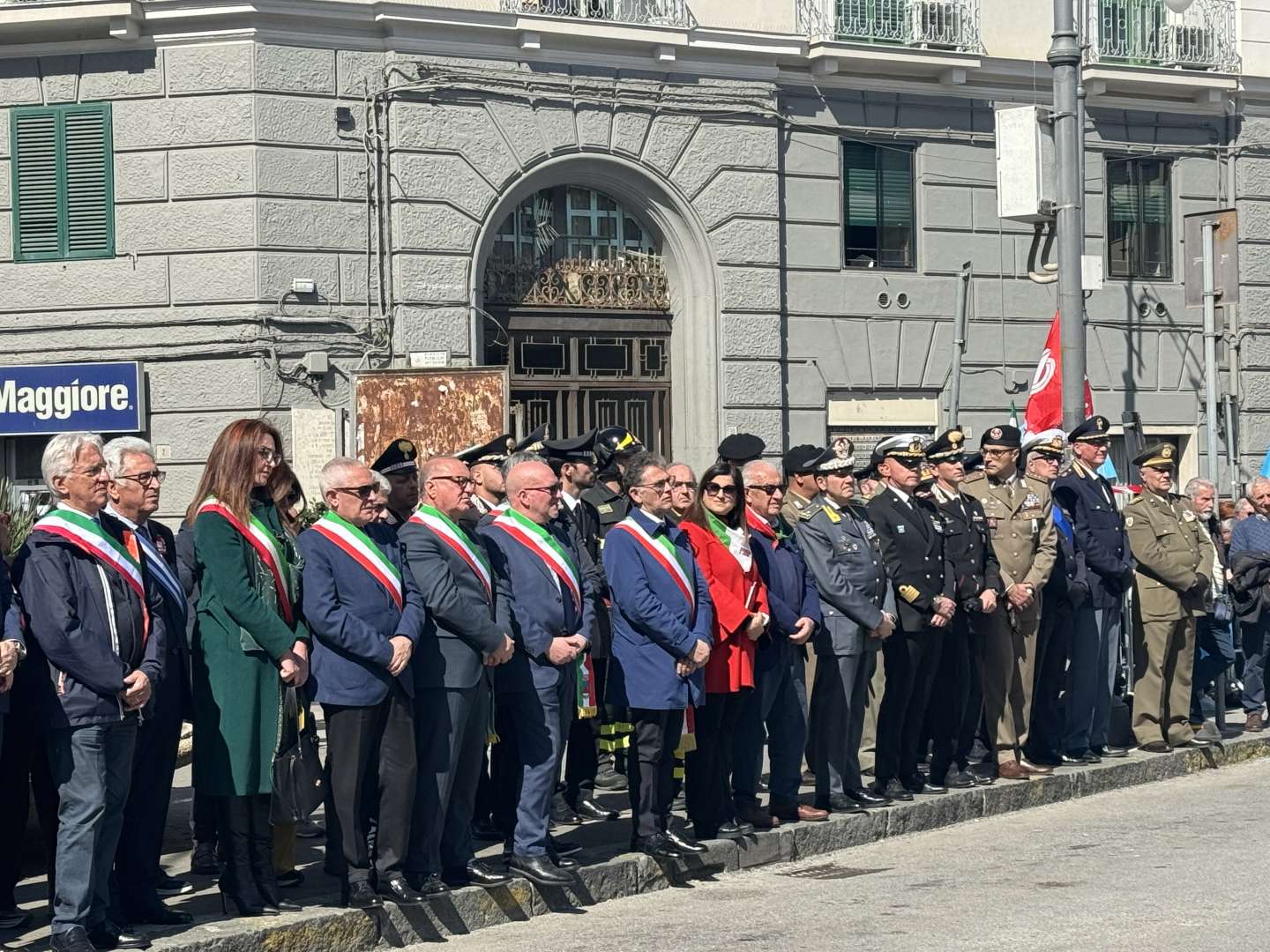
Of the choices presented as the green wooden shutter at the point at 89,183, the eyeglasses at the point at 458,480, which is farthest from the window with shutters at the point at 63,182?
the eyeglasses at the point at 458,480

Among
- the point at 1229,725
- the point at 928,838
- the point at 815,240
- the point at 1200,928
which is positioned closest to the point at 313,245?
the point at 815,240

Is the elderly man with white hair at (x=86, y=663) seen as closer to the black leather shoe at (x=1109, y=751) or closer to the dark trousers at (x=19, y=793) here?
the dark trousers at (x=19, y=793)

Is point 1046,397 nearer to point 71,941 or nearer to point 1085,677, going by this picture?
point 1085,677

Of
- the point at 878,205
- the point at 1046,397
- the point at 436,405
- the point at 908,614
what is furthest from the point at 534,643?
the point at 878,205

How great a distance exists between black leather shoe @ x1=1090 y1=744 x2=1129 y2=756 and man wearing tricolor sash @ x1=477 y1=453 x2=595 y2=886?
517 centimetres

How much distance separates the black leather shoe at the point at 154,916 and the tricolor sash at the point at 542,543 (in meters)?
2.25

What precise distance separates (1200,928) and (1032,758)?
479cm

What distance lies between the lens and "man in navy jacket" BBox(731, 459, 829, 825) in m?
10.8

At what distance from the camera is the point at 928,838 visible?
37.0 feet

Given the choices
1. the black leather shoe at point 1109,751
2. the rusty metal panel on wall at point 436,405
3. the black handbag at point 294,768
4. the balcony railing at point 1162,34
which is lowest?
the black leather shoe at point 1109,751

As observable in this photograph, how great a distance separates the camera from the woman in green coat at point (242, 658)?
27.4 feet

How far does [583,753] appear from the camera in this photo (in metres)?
11.6

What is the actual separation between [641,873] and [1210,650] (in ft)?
22.9

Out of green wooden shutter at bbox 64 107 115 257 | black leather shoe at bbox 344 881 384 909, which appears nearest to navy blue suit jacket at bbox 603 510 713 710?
black leather shoe at bbox 344 881 384 909
